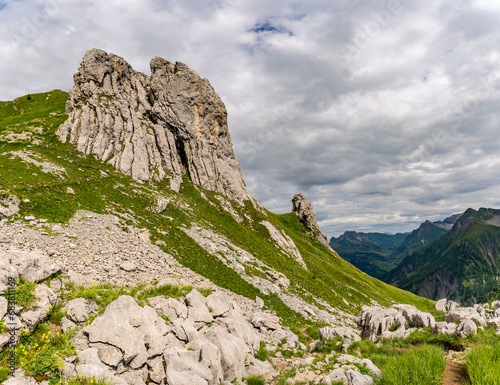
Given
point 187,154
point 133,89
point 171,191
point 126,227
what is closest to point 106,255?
point 126,227

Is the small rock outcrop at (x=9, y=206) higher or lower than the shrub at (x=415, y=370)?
higher

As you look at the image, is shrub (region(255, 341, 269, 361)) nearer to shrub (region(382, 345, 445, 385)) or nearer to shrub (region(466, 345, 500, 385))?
shrub (region(382, 345, 445, 385))

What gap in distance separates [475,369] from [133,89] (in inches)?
3780

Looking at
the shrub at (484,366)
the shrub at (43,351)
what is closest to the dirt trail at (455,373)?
the shrub at (484,366)

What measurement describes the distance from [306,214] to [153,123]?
89.2m

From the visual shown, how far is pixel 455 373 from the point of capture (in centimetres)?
985

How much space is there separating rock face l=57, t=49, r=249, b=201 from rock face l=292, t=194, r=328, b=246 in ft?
173

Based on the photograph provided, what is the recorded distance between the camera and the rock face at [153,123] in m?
59.8

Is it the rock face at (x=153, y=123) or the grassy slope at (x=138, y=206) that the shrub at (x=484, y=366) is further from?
the rock face at (x=153, y=123)

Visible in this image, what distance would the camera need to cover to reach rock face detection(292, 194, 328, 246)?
415 feet

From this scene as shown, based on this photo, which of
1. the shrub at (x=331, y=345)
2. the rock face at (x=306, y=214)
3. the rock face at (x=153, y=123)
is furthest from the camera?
the rock face at (x=306, y=214)

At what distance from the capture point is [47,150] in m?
50.5

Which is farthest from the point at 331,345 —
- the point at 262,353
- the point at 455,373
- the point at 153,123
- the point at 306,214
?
the point at 306,214

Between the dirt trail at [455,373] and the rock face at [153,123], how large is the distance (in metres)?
60.1
